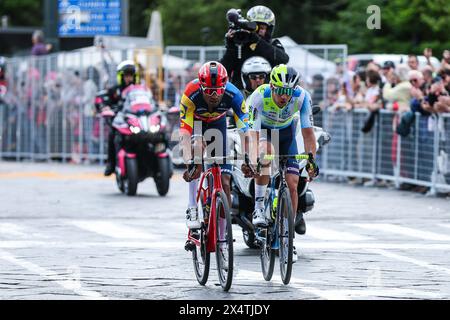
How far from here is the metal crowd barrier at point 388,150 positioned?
2047cm

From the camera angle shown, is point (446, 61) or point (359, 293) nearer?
point (359, 293)

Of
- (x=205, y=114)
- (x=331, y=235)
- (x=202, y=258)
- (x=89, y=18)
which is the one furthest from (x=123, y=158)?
(x=89, y=18)

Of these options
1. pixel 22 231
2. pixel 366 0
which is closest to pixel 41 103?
pixel 22 231

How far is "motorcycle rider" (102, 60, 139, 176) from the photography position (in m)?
21.7

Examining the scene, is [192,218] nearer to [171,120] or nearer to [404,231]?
[404,231]

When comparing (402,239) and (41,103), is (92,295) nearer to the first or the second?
(402,239)

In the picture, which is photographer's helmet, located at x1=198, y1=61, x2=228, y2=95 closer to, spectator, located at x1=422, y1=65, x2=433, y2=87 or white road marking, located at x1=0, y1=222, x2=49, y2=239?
white road marking, located at x1=0, y1=222, x2=49, y2=239

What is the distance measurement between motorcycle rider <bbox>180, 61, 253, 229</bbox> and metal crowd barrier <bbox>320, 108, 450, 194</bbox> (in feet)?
27.0

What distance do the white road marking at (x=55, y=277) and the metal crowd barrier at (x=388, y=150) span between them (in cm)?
813

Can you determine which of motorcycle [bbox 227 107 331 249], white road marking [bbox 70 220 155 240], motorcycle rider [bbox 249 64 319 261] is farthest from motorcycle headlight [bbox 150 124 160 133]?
motorcycle rider [bbox 249 64 319 261]

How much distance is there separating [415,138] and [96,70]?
Answer: 10.3 m

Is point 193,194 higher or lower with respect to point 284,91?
lower

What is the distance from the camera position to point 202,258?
37.9ft

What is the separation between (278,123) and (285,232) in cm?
148
